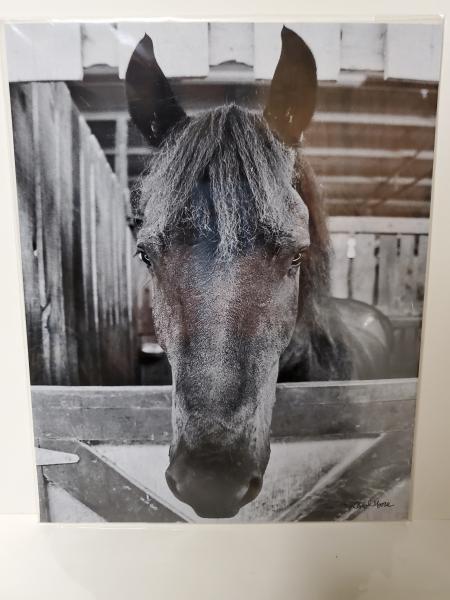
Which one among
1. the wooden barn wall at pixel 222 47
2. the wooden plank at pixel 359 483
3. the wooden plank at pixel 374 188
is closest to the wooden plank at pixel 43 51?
the wooden barn wall at pixel 222 47

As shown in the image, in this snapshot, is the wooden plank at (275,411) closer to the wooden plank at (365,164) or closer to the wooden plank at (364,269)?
the wooden plank at (364,269)

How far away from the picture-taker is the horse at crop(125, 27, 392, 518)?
2.11 ft

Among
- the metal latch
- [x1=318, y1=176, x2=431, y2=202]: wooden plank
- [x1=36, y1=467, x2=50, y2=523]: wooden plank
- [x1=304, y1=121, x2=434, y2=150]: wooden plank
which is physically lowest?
[x1=36, y1=467, x2=50, y2=523]: wooden plank

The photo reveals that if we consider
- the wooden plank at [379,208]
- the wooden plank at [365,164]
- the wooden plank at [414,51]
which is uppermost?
the wooden plank at [414,51]

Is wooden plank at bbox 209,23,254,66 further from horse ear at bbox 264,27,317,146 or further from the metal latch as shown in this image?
the metal latch

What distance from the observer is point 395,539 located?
0.75 metres

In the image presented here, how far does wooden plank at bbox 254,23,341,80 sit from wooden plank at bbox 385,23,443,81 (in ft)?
0.27

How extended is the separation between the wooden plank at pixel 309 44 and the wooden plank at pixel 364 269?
0.25 meters

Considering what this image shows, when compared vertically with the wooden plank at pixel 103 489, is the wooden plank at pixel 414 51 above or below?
above

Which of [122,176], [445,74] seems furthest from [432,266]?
[122,176]

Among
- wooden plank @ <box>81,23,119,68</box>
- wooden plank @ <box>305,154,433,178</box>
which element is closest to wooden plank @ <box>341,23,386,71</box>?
wooden plank @ <box>305,154,433,178</box>

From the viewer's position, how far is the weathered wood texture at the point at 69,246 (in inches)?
25.7

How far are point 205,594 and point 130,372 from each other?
414 millimetres

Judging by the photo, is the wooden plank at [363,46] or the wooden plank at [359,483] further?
the wooden plank at [359,483]
